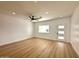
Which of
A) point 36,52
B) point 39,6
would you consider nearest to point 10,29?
point 36,52

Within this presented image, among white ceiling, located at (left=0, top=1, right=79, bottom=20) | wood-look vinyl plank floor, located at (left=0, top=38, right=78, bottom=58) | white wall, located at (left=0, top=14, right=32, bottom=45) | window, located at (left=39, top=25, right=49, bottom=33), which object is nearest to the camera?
white ceiling, located at (left=0, top=1, right=79, bottom=20)

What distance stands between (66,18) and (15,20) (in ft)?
14.0

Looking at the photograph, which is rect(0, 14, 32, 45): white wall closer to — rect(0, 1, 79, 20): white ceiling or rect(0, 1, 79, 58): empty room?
rect(0, 1, 79, 58): empty room

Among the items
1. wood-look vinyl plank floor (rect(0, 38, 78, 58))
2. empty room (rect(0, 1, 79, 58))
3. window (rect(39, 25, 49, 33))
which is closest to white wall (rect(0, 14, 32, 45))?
empty room (rect(0, 1, 79, 58))

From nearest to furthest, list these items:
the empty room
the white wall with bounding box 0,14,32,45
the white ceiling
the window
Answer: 1. the white ceiling
2. the empty room
3. the white wall with bounding box 0,14,32,45
4. the window

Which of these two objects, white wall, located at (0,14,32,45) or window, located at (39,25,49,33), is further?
window, located at (39,25,49,33)

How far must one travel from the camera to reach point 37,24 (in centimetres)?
1098

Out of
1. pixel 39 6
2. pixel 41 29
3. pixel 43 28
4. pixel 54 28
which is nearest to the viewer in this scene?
pixel 39 6

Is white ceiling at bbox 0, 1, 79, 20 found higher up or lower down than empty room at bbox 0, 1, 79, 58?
higher up

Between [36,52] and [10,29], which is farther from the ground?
[10,29]

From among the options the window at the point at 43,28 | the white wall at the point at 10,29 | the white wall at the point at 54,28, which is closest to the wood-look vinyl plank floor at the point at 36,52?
the white wall at the point at 10,29

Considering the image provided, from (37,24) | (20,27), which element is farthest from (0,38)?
(37,24)

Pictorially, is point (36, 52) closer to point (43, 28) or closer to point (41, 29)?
point (43, 28)

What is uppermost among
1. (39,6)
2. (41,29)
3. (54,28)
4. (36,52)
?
(39,6)
